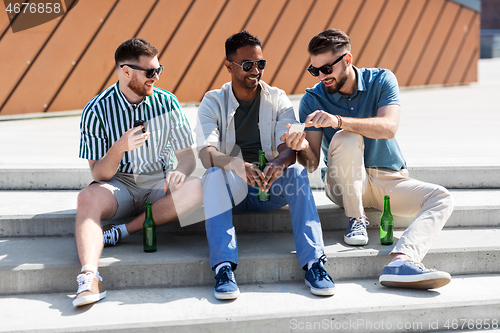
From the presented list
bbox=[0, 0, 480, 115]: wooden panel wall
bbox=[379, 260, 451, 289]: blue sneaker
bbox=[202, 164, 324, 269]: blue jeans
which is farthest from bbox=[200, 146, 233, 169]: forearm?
bbox=[0, 0, 480, 115]: wooden panel wall

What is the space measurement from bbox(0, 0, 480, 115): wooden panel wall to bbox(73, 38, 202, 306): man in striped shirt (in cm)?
374

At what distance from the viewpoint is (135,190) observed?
297 centimetres

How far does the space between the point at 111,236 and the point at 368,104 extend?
1743 mm

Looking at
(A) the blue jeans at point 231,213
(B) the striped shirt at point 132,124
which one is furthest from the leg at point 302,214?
(B) the striped shirt at point 132,124

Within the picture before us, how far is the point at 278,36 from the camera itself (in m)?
7.74

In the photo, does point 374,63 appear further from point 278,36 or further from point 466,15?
point 466,15

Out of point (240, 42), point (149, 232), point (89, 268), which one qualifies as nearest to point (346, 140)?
point (240, 42)

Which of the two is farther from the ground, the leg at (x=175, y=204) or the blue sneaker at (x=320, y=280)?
the leg at (x=175, y=204)

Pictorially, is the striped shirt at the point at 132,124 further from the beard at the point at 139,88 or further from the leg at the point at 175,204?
the leg at the point at 175,204

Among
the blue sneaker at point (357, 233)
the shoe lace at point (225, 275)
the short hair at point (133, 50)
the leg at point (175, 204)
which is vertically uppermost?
the short hair at point (133, 50)

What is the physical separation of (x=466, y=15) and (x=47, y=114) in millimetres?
8313

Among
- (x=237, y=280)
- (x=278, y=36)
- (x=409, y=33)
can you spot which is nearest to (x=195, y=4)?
(x=278, y=36)

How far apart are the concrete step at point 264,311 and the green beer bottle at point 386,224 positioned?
1.15 ft

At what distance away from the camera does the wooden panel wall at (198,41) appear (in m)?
6.14
